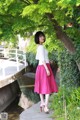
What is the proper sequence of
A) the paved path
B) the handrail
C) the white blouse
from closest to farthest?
the white blouse, the paved path, the handrail

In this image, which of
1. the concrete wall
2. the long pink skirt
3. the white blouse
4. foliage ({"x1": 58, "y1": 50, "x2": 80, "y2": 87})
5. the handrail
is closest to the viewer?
the white blouse

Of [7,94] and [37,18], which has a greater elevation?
[37,18]

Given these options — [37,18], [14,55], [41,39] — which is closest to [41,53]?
[41,39]

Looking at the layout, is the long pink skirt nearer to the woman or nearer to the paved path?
the woman

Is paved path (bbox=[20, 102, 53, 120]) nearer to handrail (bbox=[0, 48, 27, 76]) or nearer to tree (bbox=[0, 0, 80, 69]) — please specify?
tree (bbox=[0, 0, 80, 69])

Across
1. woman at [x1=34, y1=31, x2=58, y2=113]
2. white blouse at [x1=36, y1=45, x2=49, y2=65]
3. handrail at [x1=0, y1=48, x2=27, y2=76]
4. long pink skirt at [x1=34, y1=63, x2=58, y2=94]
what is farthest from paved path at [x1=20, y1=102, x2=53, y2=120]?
handrail at [x1=0, y1=48, x2=27, y2=76]

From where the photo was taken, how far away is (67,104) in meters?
8.52

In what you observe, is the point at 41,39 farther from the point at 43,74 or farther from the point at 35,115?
the point at 35,115

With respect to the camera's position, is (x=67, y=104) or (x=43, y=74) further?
(x=67, y=104)

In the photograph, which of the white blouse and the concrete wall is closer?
the white blouse

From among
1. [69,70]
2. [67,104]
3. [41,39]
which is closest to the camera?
[41,39]

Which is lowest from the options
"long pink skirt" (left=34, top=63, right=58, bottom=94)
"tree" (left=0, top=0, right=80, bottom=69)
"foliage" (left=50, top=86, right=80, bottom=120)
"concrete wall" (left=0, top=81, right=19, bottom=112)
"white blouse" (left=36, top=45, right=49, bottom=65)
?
"concrete wall" (left=0, top=81, right=19, bottom=112)

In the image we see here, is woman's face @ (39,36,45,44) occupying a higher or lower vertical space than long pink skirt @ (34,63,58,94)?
higher

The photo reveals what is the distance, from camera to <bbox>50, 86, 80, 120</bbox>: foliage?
7.80m
